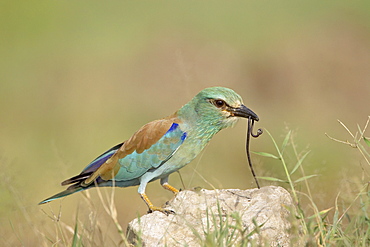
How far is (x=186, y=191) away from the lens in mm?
3992

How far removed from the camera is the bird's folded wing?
442 centimetres

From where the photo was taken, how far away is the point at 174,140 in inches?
173

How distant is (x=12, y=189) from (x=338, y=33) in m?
9.41

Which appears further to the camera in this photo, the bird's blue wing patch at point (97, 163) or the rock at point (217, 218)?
the bird's blue wing patch at point (97, 163)

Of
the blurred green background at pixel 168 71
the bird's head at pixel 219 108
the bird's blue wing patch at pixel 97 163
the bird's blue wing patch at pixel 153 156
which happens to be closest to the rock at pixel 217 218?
the bird's blue wing patch at pixel 153 156

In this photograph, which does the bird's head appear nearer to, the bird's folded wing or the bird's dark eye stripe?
the bird's dark eye stripe

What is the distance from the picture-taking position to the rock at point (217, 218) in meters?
3.59

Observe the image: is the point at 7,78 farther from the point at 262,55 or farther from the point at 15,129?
the point at 262,55

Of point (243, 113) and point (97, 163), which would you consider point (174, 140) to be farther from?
point (97, 163)

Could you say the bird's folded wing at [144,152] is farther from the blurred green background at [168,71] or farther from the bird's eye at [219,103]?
the blurred green background at [168,71]

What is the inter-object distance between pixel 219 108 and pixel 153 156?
1.45 ft

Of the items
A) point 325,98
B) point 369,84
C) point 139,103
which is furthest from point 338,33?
point 139,103

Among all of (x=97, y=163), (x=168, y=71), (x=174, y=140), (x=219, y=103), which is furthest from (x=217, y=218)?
(x=168, y=71)

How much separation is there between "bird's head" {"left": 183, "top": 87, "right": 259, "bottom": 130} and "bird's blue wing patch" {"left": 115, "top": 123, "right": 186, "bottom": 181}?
0.51 ft
